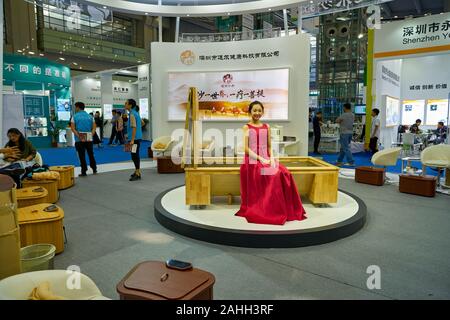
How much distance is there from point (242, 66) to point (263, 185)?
5.72m

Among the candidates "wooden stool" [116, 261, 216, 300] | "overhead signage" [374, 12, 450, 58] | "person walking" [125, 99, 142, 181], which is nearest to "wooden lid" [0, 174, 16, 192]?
"wooden stool" [116, 261, 216, 300]

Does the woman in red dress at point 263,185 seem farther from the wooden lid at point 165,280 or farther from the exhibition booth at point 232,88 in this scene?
the exhibition booth at point 232,88

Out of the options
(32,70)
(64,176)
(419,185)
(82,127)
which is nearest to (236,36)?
(82,127)

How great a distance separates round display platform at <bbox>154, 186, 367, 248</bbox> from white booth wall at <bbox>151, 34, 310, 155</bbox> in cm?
442

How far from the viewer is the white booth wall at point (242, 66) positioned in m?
8.67

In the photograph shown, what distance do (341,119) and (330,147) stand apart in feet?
12.6

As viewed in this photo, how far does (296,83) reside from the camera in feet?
28.6

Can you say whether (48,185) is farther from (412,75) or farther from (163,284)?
(412,75)

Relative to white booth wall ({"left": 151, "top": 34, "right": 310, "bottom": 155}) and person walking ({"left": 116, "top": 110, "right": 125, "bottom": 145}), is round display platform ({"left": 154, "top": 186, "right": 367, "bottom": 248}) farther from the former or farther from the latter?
person walking ({"left": 116, "top": 110, "right": 125, "bottom": 145})

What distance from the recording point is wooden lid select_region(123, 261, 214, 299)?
1.80 metres

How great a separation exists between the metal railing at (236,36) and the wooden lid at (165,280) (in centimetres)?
799

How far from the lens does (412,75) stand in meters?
14.7

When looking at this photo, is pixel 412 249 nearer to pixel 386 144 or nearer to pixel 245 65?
pixel 245 65

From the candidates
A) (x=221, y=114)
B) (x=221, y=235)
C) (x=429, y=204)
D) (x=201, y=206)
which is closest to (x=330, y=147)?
(x=221, y=114)
